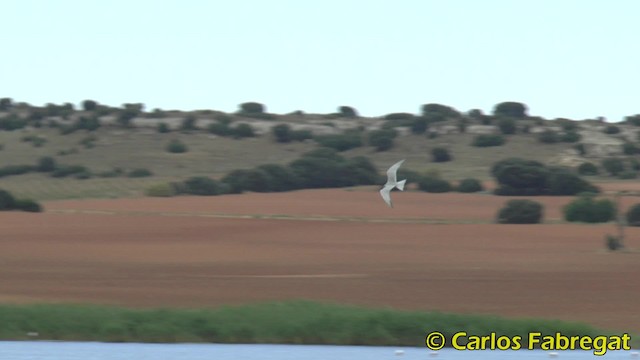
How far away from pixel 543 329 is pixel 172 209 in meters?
39.9

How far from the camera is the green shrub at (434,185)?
69062mm

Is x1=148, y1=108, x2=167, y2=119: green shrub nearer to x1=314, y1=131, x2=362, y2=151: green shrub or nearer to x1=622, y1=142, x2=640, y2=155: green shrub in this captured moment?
x1=314, y1=131, x2=362, y2=151: green shrub

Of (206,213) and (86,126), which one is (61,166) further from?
(206,213)

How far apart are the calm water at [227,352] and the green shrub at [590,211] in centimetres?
3315

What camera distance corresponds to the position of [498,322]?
21781mm

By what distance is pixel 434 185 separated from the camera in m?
69.5

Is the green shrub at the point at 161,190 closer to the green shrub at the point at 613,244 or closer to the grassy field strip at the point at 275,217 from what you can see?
the grassy field strip at the point at 275,217

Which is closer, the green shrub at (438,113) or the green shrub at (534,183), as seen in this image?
the green shrub at (534,183)

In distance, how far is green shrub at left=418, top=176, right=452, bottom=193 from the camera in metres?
69.1

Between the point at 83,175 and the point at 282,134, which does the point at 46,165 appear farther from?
the point at 282,134

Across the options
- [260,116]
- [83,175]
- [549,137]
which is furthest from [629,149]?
[260,116]

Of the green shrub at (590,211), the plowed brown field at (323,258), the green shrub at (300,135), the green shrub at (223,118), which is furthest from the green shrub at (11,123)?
the green shrub at (590,211)

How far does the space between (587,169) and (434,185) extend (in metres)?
13.7

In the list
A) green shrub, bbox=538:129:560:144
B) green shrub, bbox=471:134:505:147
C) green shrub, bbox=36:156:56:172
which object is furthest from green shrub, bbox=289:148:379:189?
green shrub, bbox=538:129:560:144
